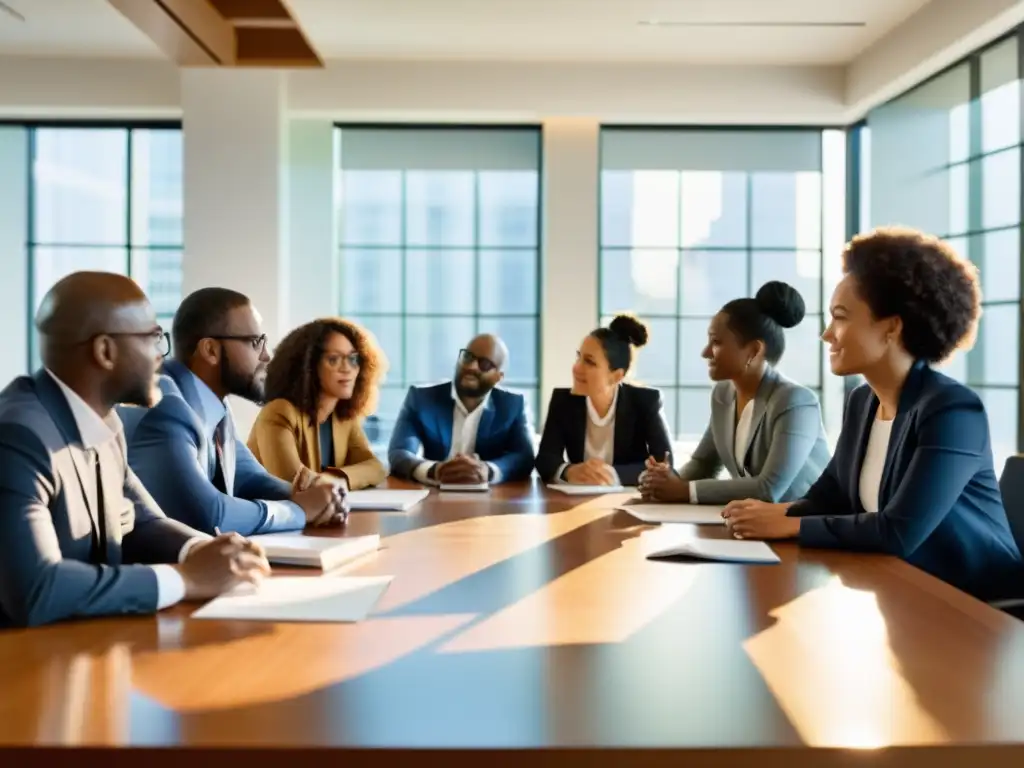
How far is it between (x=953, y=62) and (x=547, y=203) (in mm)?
2759

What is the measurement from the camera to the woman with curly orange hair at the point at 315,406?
3.80 m

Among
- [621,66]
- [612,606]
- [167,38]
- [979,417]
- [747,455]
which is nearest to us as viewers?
[612,606]

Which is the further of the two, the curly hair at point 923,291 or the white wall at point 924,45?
Result: the white wall at point 924,45

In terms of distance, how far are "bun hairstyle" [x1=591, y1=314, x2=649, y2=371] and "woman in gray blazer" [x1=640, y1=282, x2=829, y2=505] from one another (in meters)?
0.61

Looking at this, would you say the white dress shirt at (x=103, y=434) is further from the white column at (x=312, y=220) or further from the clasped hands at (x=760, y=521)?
the white column at (x=312, y=220)

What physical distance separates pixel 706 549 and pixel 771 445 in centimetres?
129

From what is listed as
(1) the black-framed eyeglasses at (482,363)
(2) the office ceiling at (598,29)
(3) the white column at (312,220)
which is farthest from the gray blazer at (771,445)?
(3) the white column at (312,220)

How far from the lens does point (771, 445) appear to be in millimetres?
3506

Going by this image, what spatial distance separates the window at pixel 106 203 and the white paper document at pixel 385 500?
473cm

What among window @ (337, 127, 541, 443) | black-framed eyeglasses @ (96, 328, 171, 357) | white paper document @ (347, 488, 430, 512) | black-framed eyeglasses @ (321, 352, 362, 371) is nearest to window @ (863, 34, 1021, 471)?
window @ (337, 127, 541, 443)

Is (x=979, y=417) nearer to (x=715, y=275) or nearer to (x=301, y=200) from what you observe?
(x=715, y=275)

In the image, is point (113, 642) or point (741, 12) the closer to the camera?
point (113, 642)

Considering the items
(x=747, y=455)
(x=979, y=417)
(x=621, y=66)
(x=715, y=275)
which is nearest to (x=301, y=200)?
(x=621, y=66)

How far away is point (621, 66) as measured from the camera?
24.1ft
